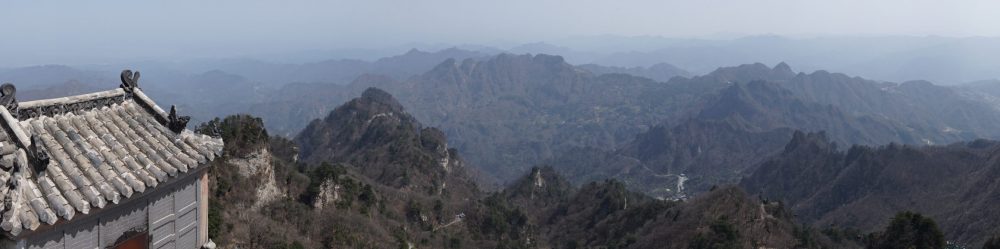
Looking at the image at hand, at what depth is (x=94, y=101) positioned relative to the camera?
30.1 ft

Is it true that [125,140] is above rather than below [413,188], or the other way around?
above

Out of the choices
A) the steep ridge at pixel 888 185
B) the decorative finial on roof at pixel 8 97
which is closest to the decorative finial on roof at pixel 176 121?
the decorative finial on roof at pixel 8 97

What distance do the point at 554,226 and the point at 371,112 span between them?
69588 mm

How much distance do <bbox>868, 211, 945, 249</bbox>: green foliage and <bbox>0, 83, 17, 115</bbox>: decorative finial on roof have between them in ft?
137

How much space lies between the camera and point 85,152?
8.03 meters

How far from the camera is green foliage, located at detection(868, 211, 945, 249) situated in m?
36.8

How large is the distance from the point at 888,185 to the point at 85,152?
396 ft

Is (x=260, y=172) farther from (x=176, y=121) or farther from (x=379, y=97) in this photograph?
(x=379, y=97)

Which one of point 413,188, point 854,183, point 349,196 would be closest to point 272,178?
point 349,196

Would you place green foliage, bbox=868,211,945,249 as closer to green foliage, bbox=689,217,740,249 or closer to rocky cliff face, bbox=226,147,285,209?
green foliage, bbox=689,217,740,249

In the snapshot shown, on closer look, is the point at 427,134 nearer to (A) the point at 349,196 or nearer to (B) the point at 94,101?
(A) the point at 349,196

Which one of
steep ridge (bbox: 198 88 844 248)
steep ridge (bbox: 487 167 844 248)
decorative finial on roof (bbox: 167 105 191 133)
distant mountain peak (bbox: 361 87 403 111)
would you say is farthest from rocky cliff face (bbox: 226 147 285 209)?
distant mountain peak (bbox: 361 87 403 111)

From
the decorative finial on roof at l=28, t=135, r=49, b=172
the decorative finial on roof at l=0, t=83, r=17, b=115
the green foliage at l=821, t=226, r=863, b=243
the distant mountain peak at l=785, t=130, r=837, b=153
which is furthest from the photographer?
the distant mountain peak at l=785, t=130, r=837, b=153

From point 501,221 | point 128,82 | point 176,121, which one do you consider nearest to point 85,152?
point 176,121
